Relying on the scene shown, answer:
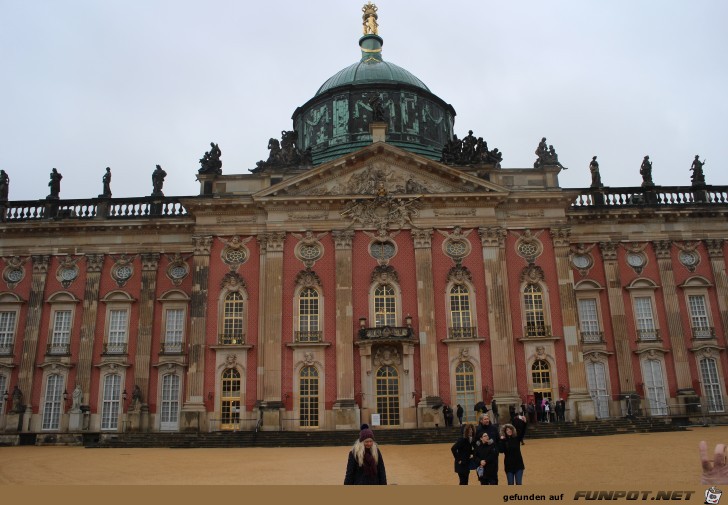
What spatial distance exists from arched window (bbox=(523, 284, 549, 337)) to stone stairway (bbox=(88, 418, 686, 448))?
→ 5056mm

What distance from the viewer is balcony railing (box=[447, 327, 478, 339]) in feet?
104

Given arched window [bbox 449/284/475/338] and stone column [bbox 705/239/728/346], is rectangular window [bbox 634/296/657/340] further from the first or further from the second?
arched window [bbox 449/284/475/338]

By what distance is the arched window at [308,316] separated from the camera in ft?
104

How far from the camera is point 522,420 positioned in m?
12.2

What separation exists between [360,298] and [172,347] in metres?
10.6

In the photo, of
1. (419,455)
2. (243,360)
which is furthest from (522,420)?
(243,360)

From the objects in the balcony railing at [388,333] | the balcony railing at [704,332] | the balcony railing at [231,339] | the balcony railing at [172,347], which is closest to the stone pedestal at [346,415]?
the balcony railing at [388,333]

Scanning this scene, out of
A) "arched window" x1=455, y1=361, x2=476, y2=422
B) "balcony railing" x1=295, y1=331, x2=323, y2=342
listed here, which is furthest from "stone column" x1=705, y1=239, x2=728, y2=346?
"balcony railing" x1=295, y1=331, x2=323, y2=342

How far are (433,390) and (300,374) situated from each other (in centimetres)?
660

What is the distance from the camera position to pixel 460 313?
106 ft

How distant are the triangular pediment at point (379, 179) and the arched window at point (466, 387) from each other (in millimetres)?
9145

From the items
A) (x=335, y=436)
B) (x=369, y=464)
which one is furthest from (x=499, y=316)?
(x=369, y=464)

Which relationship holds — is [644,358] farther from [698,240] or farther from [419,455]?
[419,455]

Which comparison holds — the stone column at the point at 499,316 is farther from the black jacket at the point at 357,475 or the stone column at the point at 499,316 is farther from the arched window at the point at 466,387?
the black jacket at the point at 357,475
